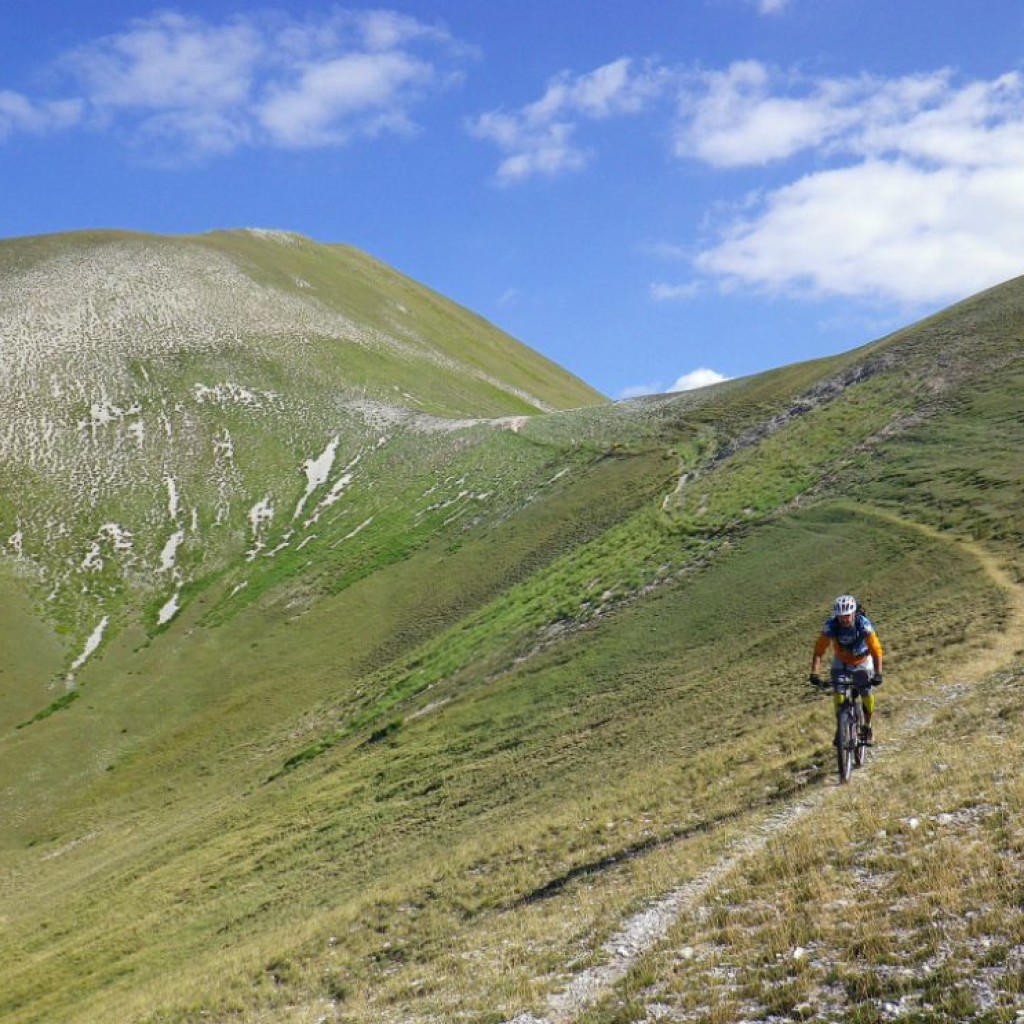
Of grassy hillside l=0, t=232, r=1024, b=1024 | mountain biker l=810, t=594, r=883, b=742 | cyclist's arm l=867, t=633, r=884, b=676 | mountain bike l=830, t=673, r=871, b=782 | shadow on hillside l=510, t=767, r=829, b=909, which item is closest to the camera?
grassy hillside l=0, t=232, r=1024, b=1024

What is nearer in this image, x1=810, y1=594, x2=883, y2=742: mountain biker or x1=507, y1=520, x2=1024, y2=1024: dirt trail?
x1=507, y1=520, x2=1024, y2=1024: dirt trail

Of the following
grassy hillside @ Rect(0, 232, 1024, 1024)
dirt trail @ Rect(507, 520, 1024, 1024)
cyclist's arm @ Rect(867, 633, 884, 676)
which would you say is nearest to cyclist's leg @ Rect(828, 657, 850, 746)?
cyclist's arm @ Rect(867, 633, 884, 676)

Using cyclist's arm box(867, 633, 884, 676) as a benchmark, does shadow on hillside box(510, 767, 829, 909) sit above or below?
below

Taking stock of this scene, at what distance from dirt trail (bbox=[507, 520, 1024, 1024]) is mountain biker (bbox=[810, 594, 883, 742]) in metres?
2.04

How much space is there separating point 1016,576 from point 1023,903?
21006mm

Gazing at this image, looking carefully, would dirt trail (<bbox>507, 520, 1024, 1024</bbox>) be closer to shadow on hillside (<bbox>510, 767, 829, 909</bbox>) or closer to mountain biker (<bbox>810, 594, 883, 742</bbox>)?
shadow on hillside (<bbox>510, 767, 829, 909</bbox>)

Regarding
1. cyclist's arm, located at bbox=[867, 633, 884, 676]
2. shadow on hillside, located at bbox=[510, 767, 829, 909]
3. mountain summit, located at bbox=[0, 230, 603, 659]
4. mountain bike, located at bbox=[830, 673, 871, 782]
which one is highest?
mountain summit, located at bbox=[0, 230, 603, 659]

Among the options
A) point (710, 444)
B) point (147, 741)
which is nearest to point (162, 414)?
point (147, 741)

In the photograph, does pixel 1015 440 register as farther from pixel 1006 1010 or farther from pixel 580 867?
pixel 1006 1010

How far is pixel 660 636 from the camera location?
36.2 metres

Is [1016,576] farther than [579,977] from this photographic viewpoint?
Yes

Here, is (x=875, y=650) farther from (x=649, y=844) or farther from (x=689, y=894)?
(x=689, y=894)

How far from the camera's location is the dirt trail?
11.3m

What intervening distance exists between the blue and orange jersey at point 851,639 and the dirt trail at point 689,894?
238cm
